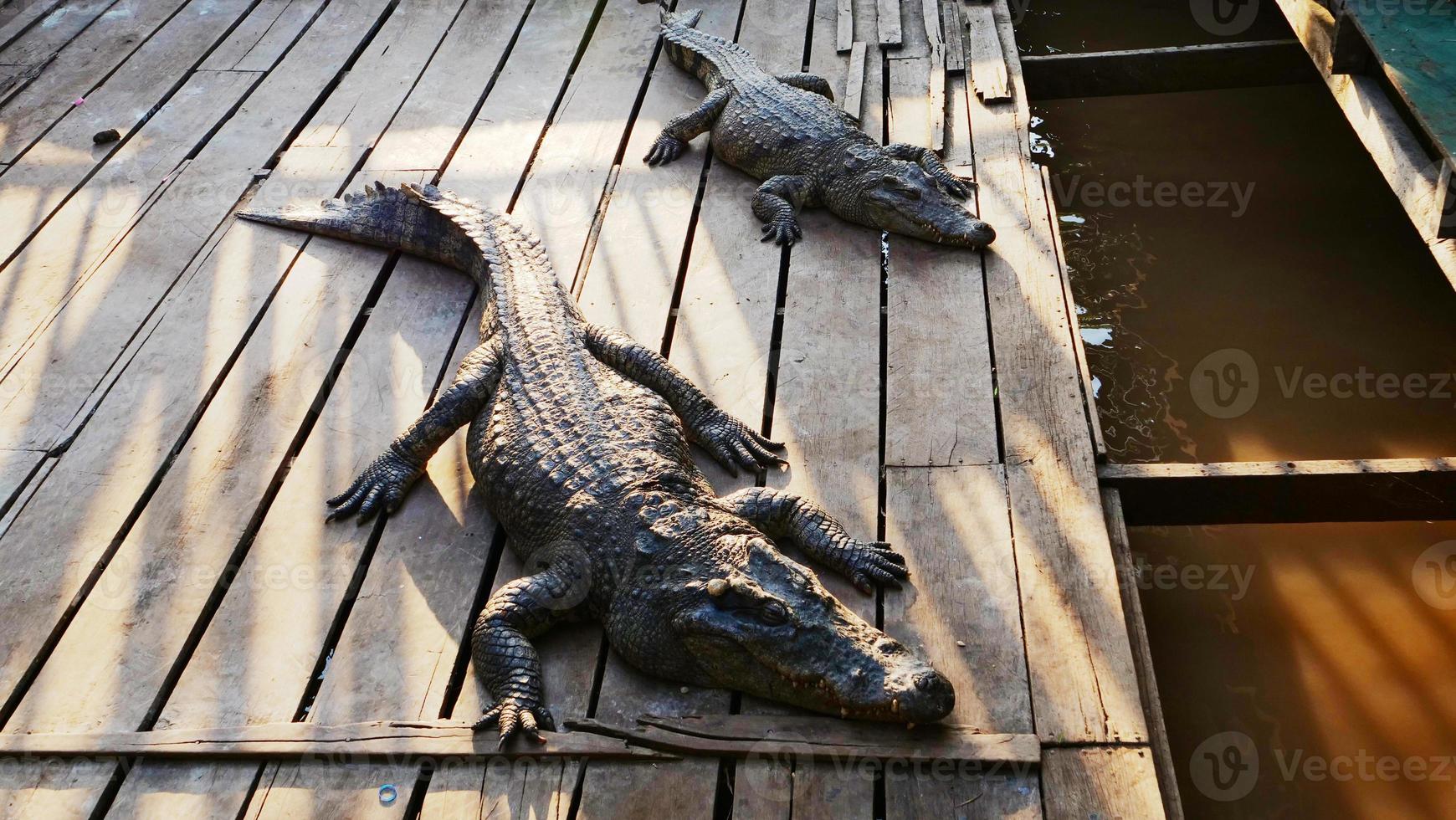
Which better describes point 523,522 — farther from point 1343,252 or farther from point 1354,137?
point 1354,137

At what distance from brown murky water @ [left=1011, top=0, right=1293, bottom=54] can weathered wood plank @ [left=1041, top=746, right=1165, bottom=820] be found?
545 cm

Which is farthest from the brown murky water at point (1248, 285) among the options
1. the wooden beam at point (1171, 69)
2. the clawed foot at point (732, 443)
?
the clawed foot at point (732, 443)

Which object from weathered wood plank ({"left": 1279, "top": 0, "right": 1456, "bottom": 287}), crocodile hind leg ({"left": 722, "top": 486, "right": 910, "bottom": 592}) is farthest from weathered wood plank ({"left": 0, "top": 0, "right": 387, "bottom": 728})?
weathered wood plank ({"left": 1279, "top": 0, "right": 1456, "bottom": 287})

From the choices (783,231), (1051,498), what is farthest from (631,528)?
(783,231)

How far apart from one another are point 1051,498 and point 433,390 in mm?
2128

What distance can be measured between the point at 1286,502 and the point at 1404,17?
205 centimetres

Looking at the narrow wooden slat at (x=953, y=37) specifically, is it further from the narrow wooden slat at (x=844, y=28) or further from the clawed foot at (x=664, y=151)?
the clawed foot at (x=664, y=151)

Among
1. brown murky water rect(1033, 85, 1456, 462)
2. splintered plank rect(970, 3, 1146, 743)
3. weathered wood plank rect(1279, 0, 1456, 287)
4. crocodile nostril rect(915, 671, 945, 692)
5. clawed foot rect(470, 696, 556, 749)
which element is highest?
weathered wood plank rect(1279, 0, 1456, 287)

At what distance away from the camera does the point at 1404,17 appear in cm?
423

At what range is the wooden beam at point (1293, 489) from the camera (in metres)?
3.43

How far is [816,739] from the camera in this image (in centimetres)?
269

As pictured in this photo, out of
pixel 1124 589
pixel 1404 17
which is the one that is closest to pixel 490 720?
pixel 1124 589

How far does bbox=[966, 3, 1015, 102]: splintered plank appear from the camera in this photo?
5.39 metres

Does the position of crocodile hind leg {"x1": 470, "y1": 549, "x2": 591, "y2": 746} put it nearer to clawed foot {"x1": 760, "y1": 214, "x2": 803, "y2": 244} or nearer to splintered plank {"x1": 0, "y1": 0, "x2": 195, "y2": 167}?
clawed foot {"x1": 760, "y1": 214, "x2": 803, "y2": 244}
